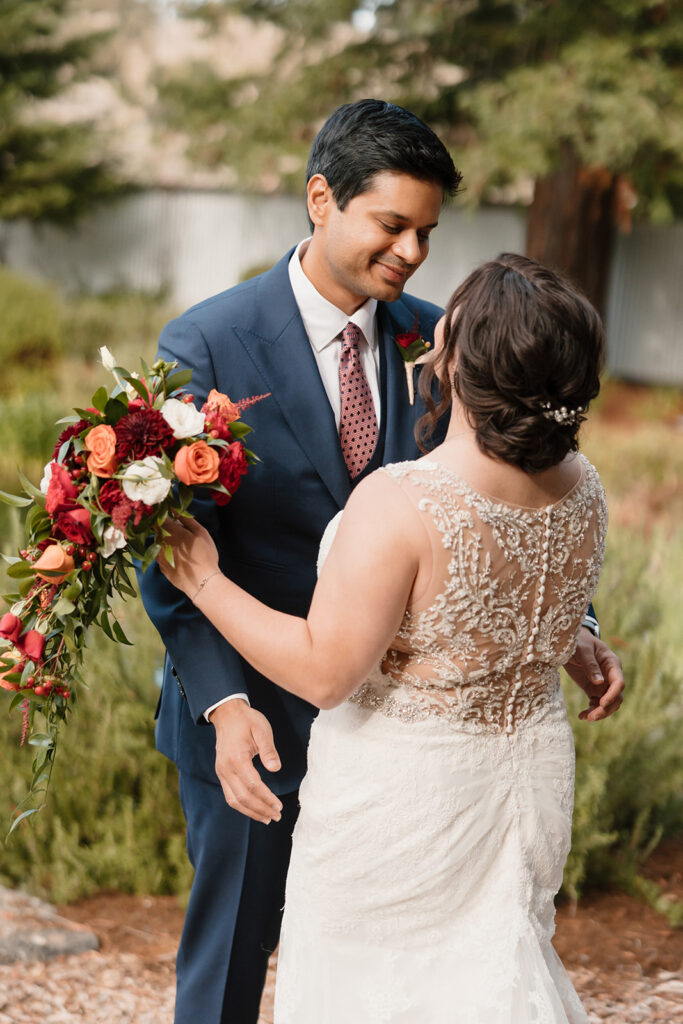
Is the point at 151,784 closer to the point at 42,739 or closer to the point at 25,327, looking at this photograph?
the point at 42,739

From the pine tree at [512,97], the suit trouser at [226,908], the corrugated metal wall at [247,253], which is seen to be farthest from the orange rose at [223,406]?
the corrugated metal wall at [247,253]

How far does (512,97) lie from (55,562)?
11.1 meters

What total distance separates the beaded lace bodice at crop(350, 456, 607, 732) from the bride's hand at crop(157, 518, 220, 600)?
372mm

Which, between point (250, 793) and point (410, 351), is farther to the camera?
point (410, 351)

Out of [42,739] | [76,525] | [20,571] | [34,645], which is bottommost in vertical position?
[42,739]

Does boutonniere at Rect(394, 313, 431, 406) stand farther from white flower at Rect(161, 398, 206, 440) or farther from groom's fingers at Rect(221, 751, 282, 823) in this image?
groom's fingers at Rect(221, 751, 282, 823)

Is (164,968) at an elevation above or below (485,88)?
below

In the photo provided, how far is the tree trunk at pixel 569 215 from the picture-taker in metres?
13.8

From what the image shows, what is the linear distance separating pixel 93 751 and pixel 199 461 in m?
2.36

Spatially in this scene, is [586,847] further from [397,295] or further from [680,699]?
[397,295]

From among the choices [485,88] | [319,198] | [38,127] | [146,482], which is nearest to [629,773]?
[319,198]

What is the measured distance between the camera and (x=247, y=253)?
2084 cm

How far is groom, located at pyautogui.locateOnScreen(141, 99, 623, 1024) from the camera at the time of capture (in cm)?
254

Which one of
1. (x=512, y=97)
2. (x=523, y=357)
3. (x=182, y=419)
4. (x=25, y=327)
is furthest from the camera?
(x=25, y=327)
